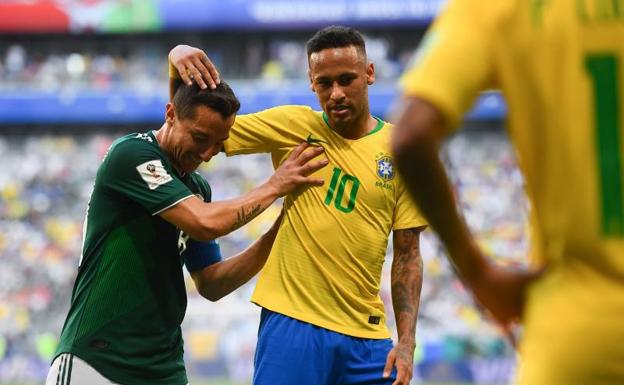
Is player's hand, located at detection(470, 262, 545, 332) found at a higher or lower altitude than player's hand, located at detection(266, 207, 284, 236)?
higher

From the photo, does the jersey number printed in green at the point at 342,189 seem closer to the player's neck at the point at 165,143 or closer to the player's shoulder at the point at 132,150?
the player's neck at the point at 165,143

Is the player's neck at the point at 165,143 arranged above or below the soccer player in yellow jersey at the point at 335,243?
above

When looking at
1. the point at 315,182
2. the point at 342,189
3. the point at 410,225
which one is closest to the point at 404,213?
the point at 410,225

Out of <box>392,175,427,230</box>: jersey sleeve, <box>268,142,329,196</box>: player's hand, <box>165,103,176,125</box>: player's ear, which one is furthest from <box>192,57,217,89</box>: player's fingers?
<box>392,175,427,230</box>: jersey sleeve

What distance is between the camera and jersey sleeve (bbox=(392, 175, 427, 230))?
15.7ft

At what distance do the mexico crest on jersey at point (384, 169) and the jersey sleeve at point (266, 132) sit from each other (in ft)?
1.32

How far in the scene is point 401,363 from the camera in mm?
4582

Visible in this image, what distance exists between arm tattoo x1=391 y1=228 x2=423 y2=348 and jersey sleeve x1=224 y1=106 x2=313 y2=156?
73 centimetres

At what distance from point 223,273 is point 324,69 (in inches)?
45.1

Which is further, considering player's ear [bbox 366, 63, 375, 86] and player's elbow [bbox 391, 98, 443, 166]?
player's ear [bbox 366, 63, 375, 86]

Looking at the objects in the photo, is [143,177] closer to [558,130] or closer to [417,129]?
[417,129]

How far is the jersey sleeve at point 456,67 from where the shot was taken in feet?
6.70

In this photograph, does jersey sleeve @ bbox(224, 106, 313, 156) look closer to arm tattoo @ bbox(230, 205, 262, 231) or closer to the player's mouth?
the player's mouth

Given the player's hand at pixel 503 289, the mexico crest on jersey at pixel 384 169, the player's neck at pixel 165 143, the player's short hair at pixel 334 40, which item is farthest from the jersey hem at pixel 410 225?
the player's hand at pixel 503 289
